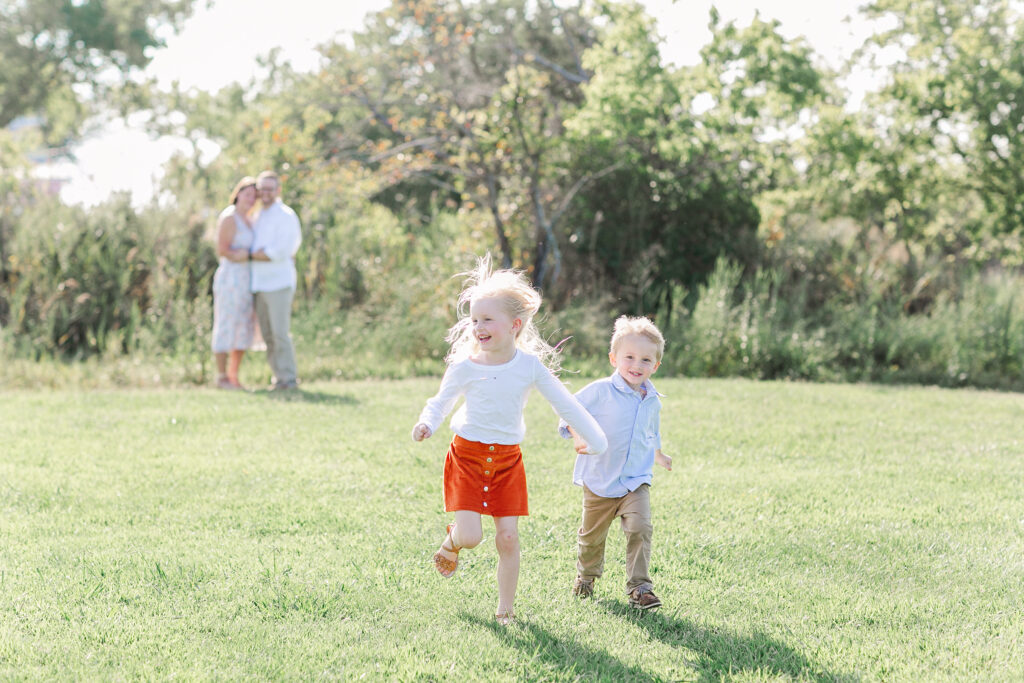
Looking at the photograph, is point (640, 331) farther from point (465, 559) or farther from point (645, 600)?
point (465, 559)

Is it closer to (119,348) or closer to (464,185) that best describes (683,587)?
(119,348)

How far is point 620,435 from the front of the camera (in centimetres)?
440

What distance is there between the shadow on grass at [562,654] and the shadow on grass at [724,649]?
0.95 ft

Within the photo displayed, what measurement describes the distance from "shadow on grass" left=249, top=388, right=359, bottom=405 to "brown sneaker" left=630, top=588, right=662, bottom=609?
17.5 ft

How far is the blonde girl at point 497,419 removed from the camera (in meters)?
4.08

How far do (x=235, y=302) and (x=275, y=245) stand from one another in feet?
2.53

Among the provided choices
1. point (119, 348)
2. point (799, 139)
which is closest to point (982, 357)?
point (799, 139)

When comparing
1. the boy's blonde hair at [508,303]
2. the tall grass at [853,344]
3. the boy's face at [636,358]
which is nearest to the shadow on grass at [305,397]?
the tall grass at [853,344]

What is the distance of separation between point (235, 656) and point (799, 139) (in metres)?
13.3

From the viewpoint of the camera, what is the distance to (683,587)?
4.57 meters

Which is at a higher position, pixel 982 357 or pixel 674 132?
pixel 674 132

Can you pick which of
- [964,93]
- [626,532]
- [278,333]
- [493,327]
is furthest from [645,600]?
[964,93]

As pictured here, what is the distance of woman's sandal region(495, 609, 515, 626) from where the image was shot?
408 cm

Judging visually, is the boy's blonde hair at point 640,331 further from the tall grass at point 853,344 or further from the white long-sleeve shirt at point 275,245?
the tall grass at point 853,344
